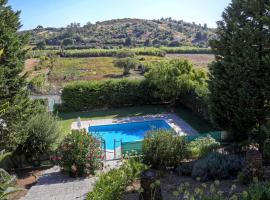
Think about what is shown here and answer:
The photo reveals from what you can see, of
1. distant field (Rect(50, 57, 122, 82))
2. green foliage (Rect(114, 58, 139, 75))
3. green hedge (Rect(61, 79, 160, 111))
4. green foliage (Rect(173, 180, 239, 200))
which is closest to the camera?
green foliage (Rect(173, 180, 239, 200))

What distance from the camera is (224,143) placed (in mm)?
16391

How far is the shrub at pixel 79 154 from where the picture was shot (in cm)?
1338

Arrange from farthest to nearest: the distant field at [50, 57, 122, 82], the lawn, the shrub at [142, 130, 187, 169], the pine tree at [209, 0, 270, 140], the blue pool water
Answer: the distant field at [50, 57, 122, 82], the lawn, the blue pool water, the pine tree at [209, 0, 270, 140], the shrub at [142, 130, 187, 169]

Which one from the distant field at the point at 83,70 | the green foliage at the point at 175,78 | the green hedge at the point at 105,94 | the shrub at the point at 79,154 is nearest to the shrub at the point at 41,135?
the shrub at the point at 79,154

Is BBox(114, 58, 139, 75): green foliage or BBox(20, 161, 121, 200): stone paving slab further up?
BBox(114, 58, 139, 75): green foliage

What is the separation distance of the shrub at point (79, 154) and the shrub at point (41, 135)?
1732 mm

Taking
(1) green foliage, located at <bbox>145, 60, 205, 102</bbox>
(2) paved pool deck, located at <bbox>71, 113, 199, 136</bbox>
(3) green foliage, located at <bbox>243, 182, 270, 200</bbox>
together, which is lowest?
(2) paved pool deck, located at <bbox>71, 113, 199, 136</bbox>

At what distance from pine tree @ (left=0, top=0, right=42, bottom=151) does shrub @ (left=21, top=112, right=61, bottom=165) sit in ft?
1.22

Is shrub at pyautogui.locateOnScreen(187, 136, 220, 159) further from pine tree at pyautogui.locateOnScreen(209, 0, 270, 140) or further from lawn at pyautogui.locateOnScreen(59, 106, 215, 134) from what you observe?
lawn at pyautogui.locateOnScreen(59, 106, 215, 134)

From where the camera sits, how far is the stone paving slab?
11719mm

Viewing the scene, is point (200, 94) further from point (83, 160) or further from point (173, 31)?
point (173, 31)

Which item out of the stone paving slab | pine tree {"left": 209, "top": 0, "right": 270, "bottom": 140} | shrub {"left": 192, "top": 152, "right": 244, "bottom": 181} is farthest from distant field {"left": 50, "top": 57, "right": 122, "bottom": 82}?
shrub {"left": 192, "top": 152, "right": 244, "bottom": 181}

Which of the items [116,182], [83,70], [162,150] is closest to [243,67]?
[162,150]

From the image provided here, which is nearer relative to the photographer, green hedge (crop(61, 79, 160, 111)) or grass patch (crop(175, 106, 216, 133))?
grass patch (crop(175, 106, 216, 133))
